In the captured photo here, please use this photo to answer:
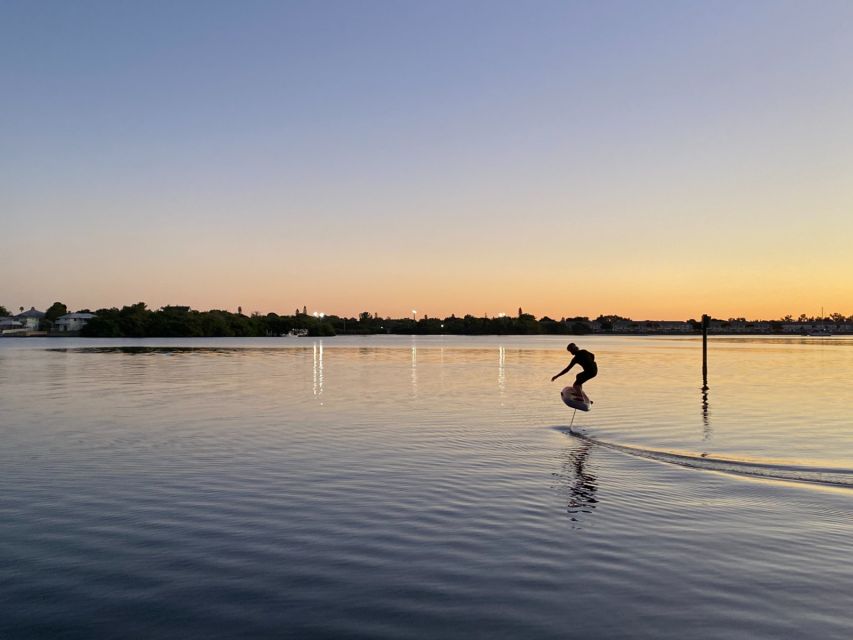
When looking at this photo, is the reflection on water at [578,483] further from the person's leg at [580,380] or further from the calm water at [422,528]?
the person's leg at [580,380]

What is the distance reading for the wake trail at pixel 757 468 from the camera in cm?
1781

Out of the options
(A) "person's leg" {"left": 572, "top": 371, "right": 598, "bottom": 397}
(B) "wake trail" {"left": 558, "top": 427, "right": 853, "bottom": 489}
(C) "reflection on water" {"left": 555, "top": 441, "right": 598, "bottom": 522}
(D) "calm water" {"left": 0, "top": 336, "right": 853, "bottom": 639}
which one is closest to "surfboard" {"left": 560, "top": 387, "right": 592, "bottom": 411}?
(A) "person's leg" {"left": 572, "top": 371, "right": 598, "bottom": 397}

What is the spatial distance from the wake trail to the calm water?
13cm

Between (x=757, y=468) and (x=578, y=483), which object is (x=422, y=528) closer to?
(x=578, y=483)

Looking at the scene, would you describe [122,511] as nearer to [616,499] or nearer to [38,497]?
[38,497]

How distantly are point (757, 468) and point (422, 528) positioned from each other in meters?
11.7

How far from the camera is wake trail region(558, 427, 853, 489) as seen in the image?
17812 millimetres

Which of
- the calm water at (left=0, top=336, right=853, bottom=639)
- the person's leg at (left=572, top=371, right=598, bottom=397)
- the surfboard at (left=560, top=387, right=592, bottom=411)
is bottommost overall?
the calm water at (left=0, top=336, right=853, bottom=639)

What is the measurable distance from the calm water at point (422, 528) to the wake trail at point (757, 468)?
13 cm

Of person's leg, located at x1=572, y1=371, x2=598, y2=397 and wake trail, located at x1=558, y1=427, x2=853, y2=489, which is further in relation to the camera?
person's leg, located at x1=572, y1=371, x2=598, y2=397

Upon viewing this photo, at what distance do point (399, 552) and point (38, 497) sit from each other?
9370 millimetres

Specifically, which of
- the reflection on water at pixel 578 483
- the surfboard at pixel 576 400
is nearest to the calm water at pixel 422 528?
the reflection on water at pixel 578 483

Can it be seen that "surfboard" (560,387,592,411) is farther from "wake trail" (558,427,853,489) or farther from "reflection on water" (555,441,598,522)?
"reflection on water" (555,441,598,522)

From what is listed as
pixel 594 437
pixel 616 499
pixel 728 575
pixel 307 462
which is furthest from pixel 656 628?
pixel 594 437
